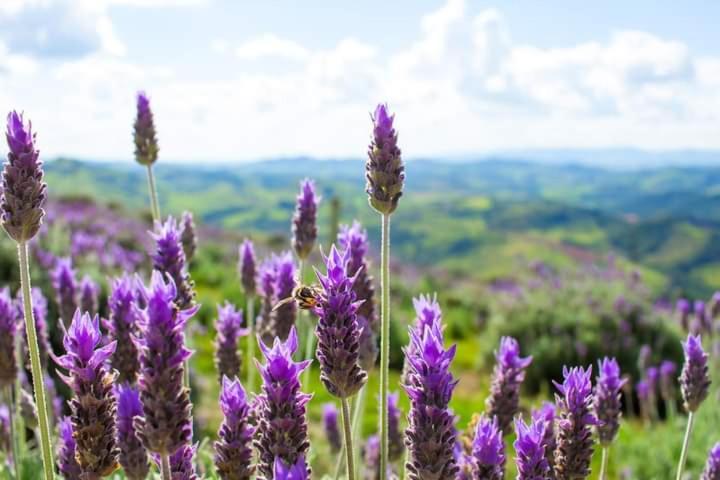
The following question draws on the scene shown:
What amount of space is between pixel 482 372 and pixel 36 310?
996cm

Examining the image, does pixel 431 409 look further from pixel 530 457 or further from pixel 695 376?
pixel 695 376

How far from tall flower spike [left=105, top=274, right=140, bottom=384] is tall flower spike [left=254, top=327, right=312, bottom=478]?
0.88 metres

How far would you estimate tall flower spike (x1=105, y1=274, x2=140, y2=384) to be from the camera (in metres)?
2.73

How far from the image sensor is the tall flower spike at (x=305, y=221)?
12.4 ft

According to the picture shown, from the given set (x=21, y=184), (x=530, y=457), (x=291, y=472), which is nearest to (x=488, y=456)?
(x=530, y=457)

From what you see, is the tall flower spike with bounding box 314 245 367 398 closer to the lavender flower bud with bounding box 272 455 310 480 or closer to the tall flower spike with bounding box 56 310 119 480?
the lavender flower bud with bounding box 272 455 310 480

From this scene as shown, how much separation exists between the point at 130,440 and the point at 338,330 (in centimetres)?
66

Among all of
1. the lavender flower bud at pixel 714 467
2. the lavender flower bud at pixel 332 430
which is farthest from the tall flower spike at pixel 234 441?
the lavender flower bud at pixel 332 430

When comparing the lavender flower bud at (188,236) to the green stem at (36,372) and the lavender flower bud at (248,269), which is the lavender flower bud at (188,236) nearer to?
the lavender flower bud at (248,269)

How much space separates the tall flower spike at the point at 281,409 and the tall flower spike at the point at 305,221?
1827 mm

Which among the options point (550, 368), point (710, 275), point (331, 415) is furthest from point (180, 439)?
point (710, 275)

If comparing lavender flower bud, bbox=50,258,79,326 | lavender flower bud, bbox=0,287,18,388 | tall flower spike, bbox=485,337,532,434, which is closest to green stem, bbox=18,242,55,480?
lavender flower bud, bbox=0,287,18,388

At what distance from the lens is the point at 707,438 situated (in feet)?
21.0

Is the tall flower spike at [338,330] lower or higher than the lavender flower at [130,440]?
higher
